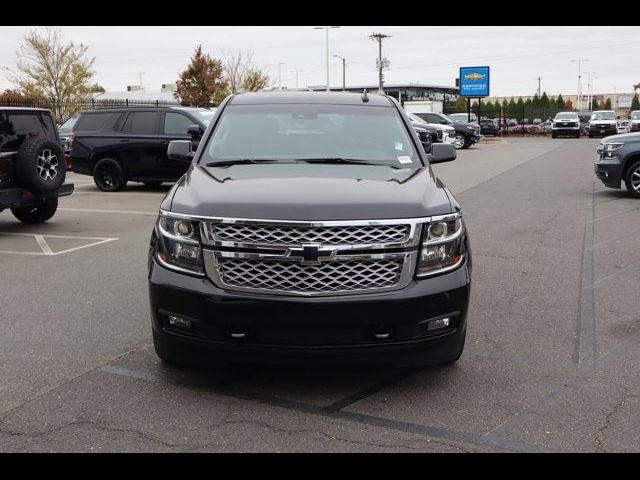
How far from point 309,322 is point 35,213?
8.92 meters

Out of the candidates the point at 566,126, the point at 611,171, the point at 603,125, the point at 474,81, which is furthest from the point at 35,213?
the point at 566,126

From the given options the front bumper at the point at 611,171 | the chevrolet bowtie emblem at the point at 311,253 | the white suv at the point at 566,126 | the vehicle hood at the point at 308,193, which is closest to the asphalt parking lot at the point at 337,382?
the chevrolet bowtie emblem at the point at 311,253

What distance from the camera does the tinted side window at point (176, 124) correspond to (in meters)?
15.8

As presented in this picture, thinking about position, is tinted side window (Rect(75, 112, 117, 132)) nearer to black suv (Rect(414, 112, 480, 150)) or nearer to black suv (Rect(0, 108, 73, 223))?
black suv (Rect(0, 108, 73, 223))

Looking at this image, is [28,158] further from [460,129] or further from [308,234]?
[460,129]

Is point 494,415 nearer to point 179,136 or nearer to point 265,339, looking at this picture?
point 265,339

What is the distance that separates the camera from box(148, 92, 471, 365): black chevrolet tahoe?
12.9 ft

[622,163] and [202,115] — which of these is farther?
[202,115]

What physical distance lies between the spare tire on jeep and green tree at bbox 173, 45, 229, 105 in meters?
35.9

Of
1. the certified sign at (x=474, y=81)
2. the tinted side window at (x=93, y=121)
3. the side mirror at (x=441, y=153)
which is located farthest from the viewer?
the certified sign at (x=474, y=81)

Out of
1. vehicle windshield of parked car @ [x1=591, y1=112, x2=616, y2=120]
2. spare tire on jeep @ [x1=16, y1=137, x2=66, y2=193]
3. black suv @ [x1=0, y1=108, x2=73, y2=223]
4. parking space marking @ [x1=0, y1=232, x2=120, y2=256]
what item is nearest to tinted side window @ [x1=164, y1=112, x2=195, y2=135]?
black suv @ [x1=0, y1=108, x2=73, y2=223]

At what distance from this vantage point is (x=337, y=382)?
14.8 ft

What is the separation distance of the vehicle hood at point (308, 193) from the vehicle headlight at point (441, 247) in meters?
0.07

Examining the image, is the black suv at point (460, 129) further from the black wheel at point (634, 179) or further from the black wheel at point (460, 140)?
the black wheel at point (634, 179)
